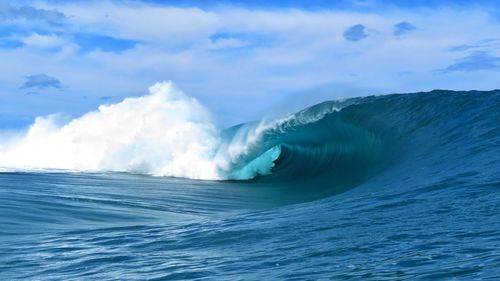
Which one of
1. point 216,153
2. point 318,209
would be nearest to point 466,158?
point 318,209

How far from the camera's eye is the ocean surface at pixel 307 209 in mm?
5660

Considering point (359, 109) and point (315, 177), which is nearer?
point (315, 177)

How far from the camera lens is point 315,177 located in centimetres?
1769

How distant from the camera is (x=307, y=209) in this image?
956 centimetres

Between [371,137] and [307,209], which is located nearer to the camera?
[307,209]

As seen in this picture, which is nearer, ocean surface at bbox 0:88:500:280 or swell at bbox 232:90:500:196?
ocean surface at bbox 0:88:500:280

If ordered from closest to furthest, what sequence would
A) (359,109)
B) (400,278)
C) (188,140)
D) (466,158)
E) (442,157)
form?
(400,278), (466,158), (442,157), (359,109), (188,140)

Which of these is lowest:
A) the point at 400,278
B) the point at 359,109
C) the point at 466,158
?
the point at 400,278

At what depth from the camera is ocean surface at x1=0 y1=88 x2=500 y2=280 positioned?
566 centimetres

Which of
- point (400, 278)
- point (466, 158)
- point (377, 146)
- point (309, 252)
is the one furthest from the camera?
point (377, 146)

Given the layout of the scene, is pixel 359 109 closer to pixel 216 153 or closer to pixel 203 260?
pixel 216 153

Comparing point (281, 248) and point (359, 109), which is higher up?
point (359, 109)

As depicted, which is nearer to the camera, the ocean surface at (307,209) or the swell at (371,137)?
the ocean surface at (307,209)

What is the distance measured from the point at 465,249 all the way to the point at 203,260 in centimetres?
234
